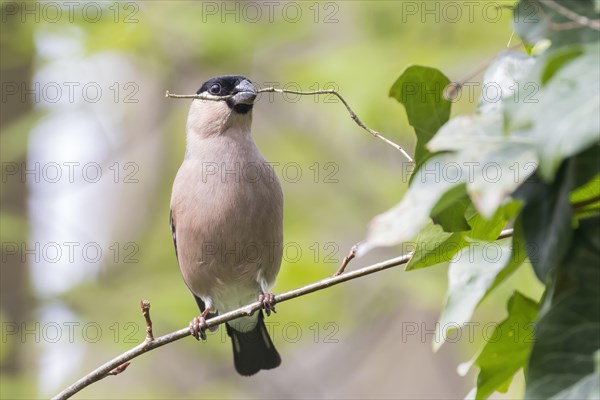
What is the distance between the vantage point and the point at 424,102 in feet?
6.01

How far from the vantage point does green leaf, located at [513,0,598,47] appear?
4.53 feet

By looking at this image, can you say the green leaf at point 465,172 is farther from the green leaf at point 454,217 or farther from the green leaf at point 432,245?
the green leaf at point 432,245

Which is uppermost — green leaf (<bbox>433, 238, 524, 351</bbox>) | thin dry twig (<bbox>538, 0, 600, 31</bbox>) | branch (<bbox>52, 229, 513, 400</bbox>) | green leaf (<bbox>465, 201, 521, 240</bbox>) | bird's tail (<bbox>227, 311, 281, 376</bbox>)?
thin dry twig (<bbox>538, 0, 600, 31</bbox>)

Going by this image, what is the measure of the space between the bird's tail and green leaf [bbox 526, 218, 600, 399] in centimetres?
453

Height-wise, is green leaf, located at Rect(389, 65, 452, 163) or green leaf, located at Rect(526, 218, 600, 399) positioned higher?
green leaf, located at Rect(389, 65, 452, 163)

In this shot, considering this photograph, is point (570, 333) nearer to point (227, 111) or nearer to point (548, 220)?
point (548, 220)

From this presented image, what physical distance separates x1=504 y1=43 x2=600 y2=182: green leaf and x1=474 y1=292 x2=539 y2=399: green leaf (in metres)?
0.61

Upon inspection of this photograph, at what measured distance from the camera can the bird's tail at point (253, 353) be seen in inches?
229

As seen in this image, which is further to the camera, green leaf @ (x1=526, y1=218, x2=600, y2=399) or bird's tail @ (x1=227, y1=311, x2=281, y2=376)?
bird's tail @ (x1=227, y1=311, x2=281, y2=376)

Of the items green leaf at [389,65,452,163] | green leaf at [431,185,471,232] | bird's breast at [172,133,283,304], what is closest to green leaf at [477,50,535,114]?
green leaf at [389,65,452,163]

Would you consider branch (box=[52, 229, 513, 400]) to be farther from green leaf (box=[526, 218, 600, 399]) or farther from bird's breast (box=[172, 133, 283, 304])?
bird's breast (box=[172, 133, 283, 304])

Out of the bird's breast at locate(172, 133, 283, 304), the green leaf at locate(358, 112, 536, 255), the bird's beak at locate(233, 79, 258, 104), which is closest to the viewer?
the green leaf at locate(358, 112, 536, 255)

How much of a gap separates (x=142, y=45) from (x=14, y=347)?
10.1 ft

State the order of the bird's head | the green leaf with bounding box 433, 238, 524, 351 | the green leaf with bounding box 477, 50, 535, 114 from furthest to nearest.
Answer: the bird's head → the green leaf with bounding box 477, 50, 535, 114 → the green leaf with bounding box 433, 238, 524, 351
